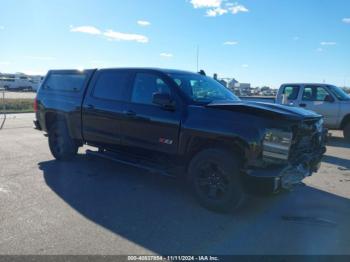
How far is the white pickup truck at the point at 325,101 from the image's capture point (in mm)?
12570

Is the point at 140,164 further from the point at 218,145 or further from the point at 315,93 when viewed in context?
the point at 315,93

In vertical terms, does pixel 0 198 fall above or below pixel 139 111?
below

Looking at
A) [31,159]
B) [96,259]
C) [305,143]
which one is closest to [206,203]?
[305,143]

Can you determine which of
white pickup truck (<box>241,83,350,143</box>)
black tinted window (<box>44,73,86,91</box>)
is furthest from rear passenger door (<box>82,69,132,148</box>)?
white pickup truck (<box>241,83,350,143</box>)

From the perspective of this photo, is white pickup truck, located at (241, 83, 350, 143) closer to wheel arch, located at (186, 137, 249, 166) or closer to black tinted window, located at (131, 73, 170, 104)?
black tinted window, located at (131, 73, 170, 104)

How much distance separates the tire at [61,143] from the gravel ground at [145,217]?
2.14 ft

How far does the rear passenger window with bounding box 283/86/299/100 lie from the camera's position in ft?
44.3

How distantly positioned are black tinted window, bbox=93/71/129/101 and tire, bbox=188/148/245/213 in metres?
2.01

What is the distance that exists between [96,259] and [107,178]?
10.2 feet

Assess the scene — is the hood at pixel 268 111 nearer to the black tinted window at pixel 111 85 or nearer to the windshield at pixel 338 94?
the black tinted window at pixel 111 85

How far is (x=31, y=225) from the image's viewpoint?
4.45 meters

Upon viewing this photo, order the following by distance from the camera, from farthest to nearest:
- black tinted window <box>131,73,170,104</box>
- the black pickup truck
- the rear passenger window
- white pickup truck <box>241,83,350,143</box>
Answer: the rear passenger window, white pickup truck <box>241,83,350,143</box>, black tinted window <box>131,73,170,104</box>, the black pickup truck

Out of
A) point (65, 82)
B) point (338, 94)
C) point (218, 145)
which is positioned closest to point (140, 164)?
point (218, 145)

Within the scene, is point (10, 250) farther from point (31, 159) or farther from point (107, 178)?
point (31, 159)
